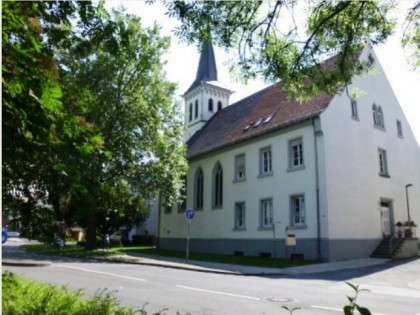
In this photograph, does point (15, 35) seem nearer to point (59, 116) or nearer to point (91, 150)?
point (59, 116)

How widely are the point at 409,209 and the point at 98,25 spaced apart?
26.9 m

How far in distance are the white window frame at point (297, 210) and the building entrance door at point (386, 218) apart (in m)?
5.57

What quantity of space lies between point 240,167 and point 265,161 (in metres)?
2.65

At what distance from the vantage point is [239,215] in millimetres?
28859

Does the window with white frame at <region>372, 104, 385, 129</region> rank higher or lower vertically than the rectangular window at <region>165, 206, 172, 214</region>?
higher

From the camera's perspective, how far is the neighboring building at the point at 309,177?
22969 millimetres

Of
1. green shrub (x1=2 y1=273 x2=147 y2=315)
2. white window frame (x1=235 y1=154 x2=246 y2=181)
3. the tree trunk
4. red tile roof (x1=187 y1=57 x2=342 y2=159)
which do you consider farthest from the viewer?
the tree trunk

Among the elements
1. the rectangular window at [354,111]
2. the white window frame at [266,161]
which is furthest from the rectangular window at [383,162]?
the white window frame at [266,161]

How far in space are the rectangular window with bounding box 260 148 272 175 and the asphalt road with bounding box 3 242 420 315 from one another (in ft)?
34.5

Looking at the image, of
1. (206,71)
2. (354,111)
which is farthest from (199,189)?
(206,71)

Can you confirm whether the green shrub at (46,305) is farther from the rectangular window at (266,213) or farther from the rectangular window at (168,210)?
the rectangular window at (168,210)

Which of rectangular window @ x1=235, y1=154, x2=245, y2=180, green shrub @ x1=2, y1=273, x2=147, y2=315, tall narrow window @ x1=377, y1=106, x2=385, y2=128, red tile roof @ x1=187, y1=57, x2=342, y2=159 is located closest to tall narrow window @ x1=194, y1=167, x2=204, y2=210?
red tile roof @ x1=187, y1=57, x2=342, y2=159

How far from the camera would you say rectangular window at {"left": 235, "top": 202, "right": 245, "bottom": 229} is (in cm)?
2833

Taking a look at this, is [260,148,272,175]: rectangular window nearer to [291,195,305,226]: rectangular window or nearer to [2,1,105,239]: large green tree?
[291,195,305,226]: rectangular window
